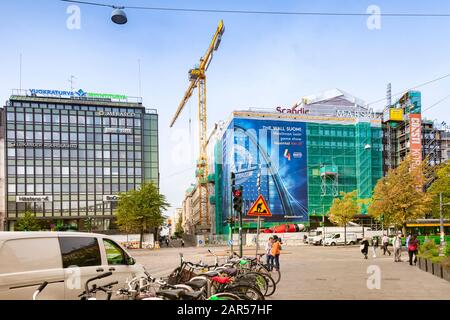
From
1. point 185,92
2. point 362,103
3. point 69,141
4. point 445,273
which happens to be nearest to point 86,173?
point 69,141

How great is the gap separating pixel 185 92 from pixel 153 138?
24638mm

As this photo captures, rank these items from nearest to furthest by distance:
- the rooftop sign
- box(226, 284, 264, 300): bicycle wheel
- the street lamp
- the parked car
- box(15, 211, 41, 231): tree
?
1. box(226, 284, 264, 300): bicycle wheel
2. the street lamp
3. the parked car
4. box(15, 211, 41, 231): tree
5. the rooftop sign

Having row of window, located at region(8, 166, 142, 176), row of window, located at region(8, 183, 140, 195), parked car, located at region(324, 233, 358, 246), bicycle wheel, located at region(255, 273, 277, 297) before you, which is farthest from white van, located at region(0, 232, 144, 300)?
row of window, located at region(8, 166, 142, 176)

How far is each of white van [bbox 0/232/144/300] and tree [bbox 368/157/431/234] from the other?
31.6 metres

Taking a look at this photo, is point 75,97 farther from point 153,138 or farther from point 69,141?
point 153,138

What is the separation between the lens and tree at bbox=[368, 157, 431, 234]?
35.8 metres

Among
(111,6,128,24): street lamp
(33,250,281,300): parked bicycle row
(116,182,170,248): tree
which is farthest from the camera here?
(116,182,170,248): tree

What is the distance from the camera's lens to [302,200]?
75.8m

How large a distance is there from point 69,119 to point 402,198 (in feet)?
220

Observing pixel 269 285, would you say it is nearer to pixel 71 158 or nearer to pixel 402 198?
pixel 402 198

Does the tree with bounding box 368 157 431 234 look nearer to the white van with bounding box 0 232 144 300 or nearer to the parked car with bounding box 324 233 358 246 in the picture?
the parked car with bounding box 324 233 358 246

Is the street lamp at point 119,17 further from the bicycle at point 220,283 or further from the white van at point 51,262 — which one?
the bicycle at point 220,283

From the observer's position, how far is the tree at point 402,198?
35769 millimetres
